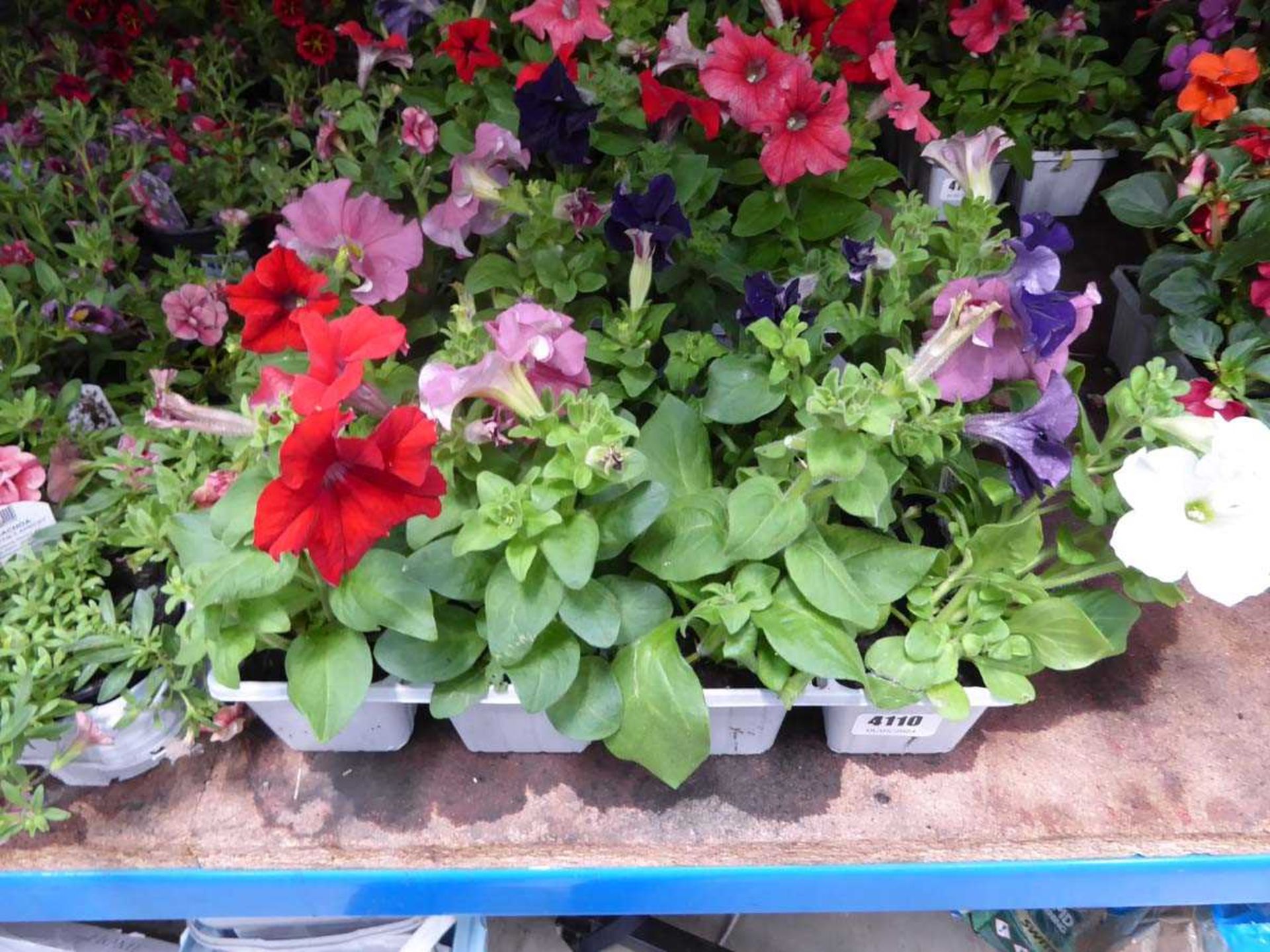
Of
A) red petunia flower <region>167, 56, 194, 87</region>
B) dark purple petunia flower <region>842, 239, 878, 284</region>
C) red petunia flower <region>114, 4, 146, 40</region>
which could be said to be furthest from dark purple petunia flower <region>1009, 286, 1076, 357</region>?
red petunia flower <region>114, 4, 146, 40</region>

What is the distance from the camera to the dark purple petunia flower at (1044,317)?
0.58m

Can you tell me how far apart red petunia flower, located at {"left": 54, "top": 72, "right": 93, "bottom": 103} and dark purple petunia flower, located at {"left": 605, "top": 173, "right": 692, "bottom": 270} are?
3.11ft

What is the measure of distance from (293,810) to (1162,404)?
28.5 inches

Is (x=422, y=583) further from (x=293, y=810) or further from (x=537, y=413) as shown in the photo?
(x=293, y=810)

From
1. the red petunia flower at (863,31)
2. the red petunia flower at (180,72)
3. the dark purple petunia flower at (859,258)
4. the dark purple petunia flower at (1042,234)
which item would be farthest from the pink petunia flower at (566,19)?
the red petunia flower at (180,72)

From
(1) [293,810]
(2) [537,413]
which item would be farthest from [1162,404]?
(1) [293,810]

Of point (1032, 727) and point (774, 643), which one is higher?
point (774, 643)

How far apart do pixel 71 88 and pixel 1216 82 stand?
4.76 ft

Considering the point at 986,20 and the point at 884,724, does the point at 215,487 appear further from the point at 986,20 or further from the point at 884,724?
the point at 986,20

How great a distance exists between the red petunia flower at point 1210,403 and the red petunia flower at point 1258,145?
0.93 feet

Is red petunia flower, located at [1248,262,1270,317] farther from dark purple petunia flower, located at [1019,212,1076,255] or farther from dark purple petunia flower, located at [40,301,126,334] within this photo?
dark purple petunia flower, located at [40,301,126,334]

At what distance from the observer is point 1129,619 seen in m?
0.69

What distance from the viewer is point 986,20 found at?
118 centimetres

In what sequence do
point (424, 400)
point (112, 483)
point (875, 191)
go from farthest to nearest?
point (875, 191), point (112, 483), point (424, 400)
